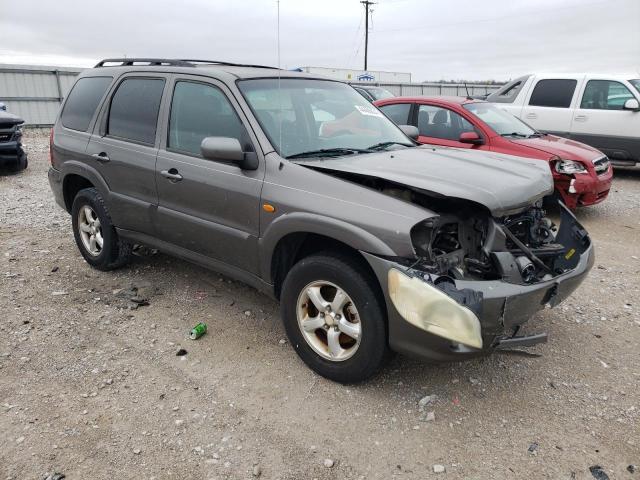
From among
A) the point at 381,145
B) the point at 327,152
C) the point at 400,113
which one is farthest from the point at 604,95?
the point at 327,152

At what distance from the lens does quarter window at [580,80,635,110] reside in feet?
31.7

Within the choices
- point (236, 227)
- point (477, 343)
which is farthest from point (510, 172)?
point (236, 227)

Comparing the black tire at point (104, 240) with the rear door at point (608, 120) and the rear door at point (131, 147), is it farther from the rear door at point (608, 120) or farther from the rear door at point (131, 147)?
the rear door at point (608, 120)

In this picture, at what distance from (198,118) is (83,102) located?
175 cm

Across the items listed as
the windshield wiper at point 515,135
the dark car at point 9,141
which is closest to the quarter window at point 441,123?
the windshield wiper at point 515,135

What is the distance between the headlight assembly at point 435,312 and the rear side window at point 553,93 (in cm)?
877

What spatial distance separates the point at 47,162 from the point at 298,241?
10.5m

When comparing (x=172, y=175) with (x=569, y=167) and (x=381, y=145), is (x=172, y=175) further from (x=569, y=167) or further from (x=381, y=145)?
(x=569, y=167)

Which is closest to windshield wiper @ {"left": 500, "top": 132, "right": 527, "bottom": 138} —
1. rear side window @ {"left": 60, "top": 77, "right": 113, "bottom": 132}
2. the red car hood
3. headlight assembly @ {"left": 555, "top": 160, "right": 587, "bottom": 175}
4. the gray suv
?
the red car hood

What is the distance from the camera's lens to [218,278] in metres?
4.95

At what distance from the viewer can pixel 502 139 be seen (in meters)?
7.08

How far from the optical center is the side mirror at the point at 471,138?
7004 mm

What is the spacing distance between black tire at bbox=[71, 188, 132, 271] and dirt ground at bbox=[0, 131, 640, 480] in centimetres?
31

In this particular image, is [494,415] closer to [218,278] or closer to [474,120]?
[218,278]
